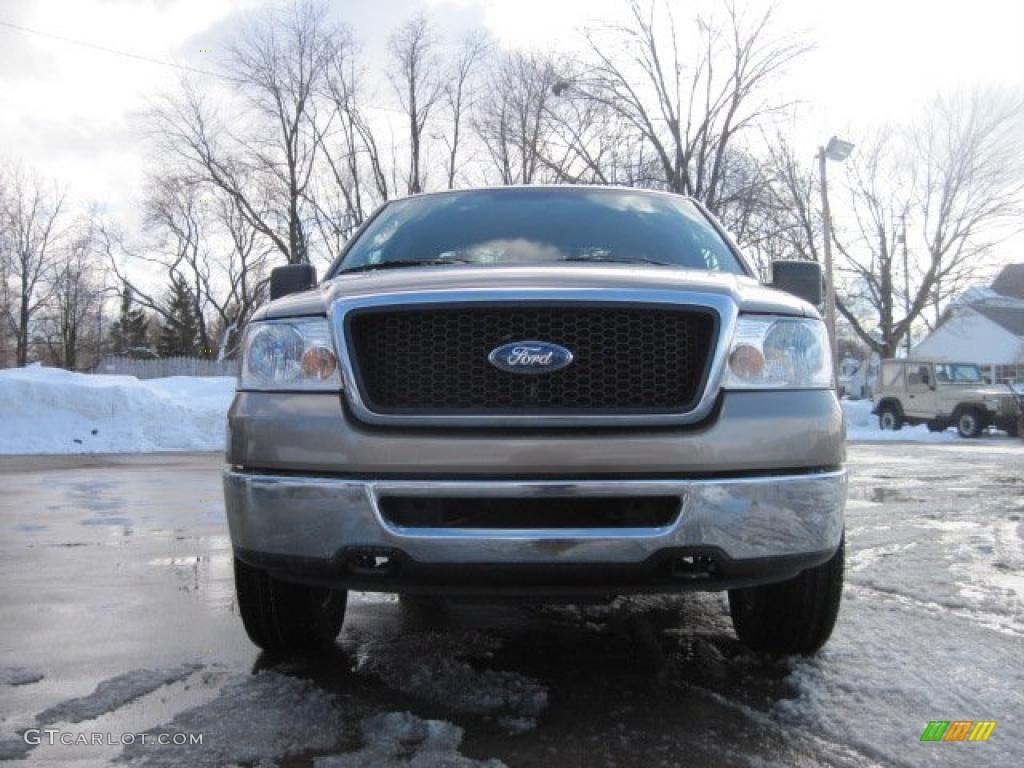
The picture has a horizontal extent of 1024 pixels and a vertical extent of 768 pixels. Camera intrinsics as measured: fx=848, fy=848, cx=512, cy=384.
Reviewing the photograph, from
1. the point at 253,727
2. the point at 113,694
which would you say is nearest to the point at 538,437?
the point at 253,727

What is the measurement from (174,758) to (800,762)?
1.64 m

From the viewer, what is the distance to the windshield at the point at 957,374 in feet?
77.9

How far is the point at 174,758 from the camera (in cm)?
223

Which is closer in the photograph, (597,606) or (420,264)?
(420,264)

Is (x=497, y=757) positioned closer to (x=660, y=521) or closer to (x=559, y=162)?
(x=660, y=521)

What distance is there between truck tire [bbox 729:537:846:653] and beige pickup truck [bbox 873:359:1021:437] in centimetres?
2201

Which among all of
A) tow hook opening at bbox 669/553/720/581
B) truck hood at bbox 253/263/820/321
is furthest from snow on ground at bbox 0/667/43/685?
tow hook opening at bbox 669/553/720/581

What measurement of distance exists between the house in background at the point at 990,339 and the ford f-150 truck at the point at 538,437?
167 feet

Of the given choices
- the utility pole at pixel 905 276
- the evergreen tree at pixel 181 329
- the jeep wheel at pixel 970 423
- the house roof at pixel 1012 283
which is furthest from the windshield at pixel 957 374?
the evergreen tree at pixel 181 329

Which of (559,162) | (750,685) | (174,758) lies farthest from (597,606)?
(559,162)

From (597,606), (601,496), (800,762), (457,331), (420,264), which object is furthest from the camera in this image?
(597,606)

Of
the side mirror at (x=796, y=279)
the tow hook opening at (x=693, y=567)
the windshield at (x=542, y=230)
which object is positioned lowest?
the tow hook opening at (x=693, y=567)

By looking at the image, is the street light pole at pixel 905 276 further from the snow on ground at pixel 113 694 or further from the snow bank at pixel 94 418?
the snow on ground at pixel 113 694

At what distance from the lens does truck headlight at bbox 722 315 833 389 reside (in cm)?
258
